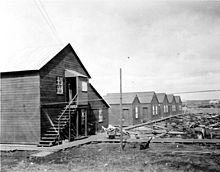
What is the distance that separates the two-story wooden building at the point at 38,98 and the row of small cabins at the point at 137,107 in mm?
18665

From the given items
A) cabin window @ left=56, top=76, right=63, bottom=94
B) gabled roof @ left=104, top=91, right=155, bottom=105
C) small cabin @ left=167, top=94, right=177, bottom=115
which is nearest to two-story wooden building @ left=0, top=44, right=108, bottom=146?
cabin window @ left=56, top=76, right=63, bottom=94

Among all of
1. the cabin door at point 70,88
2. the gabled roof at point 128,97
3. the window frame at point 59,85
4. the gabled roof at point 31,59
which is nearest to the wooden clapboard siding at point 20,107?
the gabled roof at point 31,59

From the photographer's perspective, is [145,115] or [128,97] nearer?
[128,97]

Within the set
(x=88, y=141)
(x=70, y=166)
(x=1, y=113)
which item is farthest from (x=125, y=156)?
(x=1, y=113)

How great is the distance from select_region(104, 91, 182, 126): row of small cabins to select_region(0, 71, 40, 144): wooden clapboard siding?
22.6 m

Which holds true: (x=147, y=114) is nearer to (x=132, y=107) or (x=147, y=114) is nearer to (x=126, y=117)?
(x=132, y=107)

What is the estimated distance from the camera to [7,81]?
22.3m

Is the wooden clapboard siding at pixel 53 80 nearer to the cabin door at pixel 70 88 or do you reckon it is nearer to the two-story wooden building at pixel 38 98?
the two-story wooden building at pixel 38 98

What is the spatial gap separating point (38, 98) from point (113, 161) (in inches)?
372

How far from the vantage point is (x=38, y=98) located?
825 inches

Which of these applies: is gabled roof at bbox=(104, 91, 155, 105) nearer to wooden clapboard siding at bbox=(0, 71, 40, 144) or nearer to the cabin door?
the cabin door

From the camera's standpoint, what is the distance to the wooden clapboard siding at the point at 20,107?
21.0 meters

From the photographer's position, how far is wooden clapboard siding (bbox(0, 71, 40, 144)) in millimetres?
21031

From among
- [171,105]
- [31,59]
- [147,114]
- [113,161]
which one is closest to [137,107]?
[147,114]
